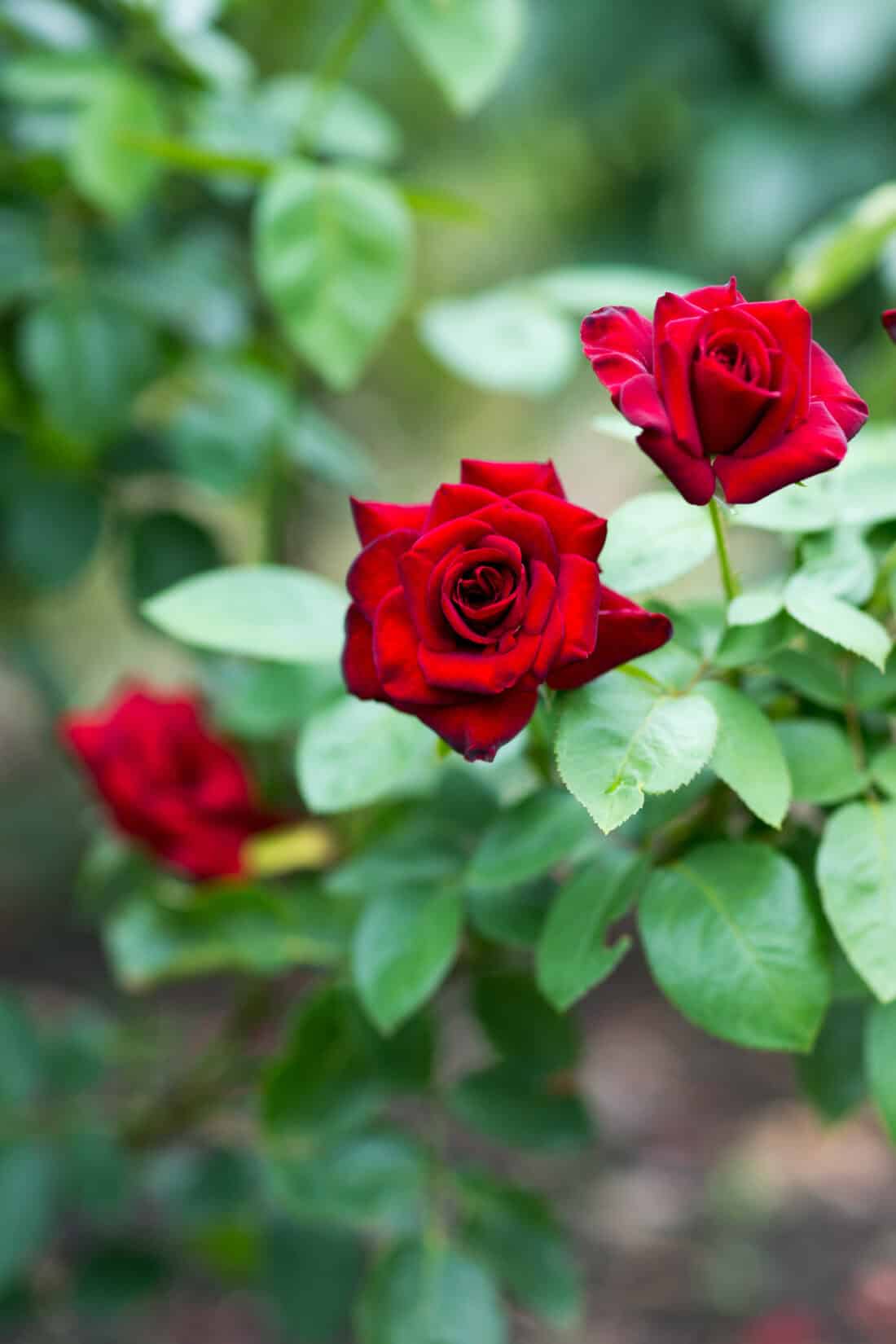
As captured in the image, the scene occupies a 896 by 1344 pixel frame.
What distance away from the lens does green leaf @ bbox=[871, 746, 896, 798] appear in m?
0.54

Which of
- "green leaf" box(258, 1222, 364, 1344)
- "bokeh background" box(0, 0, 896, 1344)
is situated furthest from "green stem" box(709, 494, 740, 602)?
"green leaf" box(258, 1222, 364, 1344)

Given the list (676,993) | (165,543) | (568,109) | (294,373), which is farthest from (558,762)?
(568,109)

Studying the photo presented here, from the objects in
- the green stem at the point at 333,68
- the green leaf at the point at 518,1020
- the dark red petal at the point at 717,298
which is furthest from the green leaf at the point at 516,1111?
the green stem at the point at 333,68

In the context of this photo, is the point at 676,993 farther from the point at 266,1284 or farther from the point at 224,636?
the point at 266,1284

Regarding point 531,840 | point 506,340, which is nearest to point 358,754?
point 531,840

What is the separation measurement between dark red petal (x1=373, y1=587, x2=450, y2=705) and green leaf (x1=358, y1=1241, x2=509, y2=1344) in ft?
1.37

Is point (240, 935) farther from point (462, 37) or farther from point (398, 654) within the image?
point (462, 37)

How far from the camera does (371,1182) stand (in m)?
0.77

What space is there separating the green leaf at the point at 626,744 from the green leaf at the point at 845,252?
37 cm

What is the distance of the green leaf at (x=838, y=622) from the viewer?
48cm

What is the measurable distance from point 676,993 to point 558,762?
13cm

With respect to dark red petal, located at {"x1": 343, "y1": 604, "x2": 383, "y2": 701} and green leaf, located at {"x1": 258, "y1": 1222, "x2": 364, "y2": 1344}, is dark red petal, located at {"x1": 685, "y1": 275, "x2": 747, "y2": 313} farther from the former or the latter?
green leaf, located at {"x1": 258, "y1": 1222, "x2": 364, "y2": 1344}

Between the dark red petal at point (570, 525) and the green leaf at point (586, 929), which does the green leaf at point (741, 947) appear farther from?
the dark red petal at point (570, 525)

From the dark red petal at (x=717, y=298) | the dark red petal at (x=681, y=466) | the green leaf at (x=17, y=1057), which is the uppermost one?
the dark red petal at (x=717, y=298)
